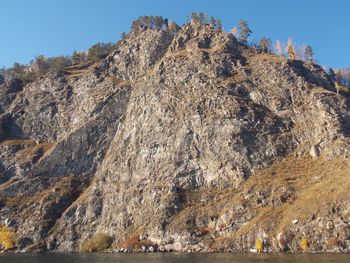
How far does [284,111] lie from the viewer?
123m

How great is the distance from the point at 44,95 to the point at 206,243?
110023 mm

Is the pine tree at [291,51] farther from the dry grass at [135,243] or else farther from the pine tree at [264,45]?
the dry grass at [135,243]

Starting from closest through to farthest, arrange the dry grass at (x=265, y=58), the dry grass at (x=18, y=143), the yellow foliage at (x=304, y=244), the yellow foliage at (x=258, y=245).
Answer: the yellow foliage at (x=304, y=244)
the yellow foliage at (x=258, y=245)
the dry grass at (x=265, y=58)
the dry grass at (x=18, y=143)

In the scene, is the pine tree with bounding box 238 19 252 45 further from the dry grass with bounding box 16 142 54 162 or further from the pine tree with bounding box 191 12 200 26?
the dry grass with bounding box 16 142 54 162

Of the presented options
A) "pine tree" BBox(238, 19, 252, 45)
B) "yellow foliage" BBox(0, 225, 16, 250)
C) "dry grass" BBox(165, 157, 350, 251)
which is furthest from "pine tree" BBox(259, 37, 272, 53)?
"yellow foliage" BBox(0, 225, 16, 250)

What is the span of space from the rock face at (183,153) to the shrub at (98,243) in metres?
2.69

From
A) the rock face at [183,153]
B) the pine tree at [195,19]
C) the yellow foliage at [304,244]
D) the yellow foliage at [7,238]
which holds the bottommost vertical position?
the yellow foliage at [304,244]

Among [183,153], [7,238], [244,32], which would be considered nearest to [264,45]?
[244,32]

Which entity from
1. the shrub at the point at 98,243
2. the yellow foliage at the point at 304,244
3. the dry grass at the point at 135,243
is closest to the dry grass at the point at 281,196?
the yellow foliage at the point at 304,244

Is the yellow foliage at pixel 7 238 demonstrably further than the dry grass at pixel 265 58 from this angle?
No

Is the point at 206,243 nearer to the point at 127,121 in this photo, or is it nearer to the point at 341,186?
the point at 341,186

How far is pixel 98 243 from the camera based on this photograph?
112m

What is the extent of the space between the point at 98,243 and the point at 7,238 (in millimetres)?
31441

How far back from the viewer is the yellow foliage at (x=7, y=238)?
398 ft
